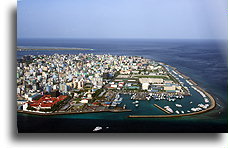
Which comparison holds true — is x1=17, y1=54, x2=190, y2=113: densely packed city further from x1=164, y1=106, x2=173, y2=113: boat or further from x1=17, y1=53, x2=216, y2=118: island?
x1=164, y1=106, x2=173, y2=113: boat

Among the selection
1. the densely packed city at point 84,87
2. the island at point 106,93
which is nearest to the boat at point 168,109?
the island at point 106,93

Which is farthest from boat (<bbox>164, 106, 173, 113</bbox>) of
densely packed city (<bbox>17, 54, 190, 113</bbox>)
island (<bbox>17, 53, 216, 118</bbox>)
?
densely packed city (<bbox>17, 54, 190, 113</bbox>)

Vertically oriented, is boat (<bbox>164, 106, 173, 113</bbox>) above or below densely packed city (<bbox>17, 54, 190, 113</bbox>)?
below

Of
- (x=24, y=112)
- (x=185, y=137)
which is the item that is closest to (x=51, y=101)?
(x=24, y=112)

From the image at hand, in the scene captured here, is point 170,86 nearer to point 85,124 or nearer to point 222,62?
point 222,62

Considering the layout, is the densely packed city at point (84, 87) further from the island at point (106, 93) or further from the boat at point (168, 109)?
the boat at point (168, 109)

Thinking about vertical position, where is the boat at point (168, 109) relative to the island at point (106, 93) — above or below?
below
